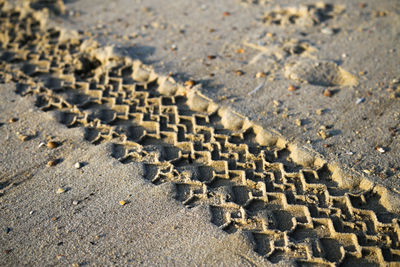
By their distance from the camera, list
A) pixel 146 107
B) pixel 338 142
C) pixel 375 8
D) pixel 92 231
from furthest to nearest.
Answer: pixel 375 8 < pixel 146 107 < pixel 338 142 < pixel 92 231

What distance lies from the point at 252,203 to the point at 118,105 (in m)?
1.97

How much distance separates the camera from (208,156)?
3.63 metres

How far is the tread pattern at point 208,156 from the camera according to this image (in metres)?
2.88

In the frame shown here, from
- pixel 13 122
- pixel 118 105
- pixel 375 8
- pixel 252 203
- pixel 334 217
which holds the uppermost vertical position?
pixel 375 8

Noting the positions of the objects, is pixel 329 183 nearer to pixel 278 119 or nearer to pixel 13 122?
pixel 278 119

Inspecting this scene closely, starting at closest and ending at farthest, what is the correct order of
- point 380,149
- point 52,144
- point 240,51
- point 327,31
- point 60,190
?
point 60,190 < point 380,149 < point 52,144 < point 240,51 < point 327,31

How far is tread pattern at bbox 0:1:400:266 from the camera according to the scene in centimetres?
288

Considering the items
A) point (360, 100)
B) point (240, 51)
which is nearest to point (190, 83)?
point (240, 51)

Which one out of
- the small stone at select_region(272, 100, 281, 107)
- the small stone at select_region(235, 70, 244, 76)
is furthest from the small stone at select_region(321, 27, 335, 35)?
the small stone at select_region(272, 100, 281, 107)

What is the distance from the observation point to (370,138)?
362 centimetres

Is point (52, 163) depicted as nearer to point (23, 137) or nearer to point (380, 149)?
point (23, 137)

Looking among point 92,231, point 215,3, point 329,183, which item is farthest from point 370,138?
point 215,3

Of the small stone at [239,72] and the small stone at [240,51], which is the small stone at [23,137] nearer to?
the small stone at [239,72]

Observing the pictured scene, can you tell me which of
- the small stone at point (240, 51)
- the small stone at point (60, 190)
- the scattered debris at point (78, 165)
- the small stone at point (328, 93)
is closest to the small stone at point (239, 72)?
the small stone at point (240, 51)
